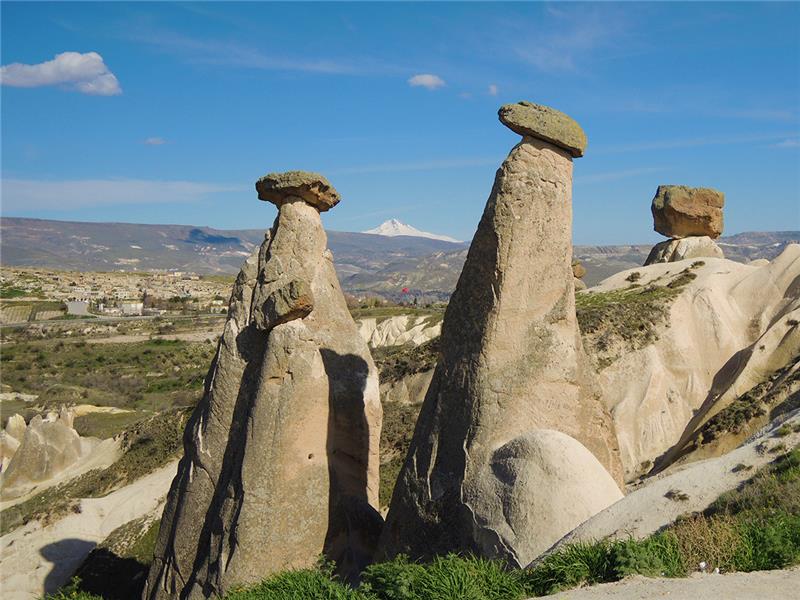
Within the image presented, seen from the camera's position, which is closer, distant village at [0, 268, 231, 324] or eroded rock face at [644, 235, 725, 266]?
eroded rock face at [644, 235, 725, 266]

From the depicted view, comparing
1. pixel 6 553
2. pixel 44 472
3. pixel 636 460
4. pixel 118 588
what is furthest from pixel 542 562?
pixel 44 472

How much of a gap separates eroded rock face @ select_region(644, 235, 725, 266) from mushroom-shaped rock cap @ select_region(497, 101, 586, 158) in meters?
18.7

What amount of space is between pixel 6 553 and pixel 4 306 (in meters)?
72.0

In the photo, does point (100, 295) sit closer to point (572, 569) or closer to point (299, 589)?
point (299, 589)

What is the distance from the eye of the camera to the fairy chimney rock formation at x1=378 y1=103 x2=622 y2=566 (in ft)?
25.9

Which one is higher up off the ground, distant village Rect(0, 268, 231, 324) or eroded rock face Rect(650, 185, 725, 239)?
eroded rock face Rect(650, 185, 725, 239)

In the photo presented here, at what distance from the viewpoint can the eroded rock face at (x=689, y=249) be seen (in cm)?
2589

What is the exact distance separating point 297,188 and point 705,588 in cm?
633

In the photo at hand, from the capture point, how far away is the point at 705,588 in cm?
568

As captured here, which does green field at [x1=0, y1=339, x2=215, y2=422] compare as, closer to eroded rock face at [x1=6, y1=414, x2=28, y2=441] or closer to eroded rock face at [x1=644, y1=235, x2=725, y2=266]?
eroded rock face at [x1=6, y1=414, x2=28, y2=441]

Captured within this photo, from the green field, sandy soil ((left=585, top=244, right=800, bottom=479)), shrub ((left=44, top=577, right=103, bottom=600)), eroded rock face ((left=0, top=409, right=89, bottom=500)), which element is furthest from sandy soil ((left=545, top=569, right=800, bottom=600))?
the green field

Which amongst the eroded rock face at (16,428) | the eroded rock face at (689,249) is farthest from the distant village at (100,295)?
the eroded rock face at (689,249)

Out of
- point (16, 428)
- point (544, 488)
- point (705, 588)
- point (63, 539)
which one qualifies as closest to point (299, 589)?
point (544, 488)

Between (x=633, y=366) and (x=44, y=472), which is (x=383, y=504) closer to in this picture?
(x=633, y=366)
